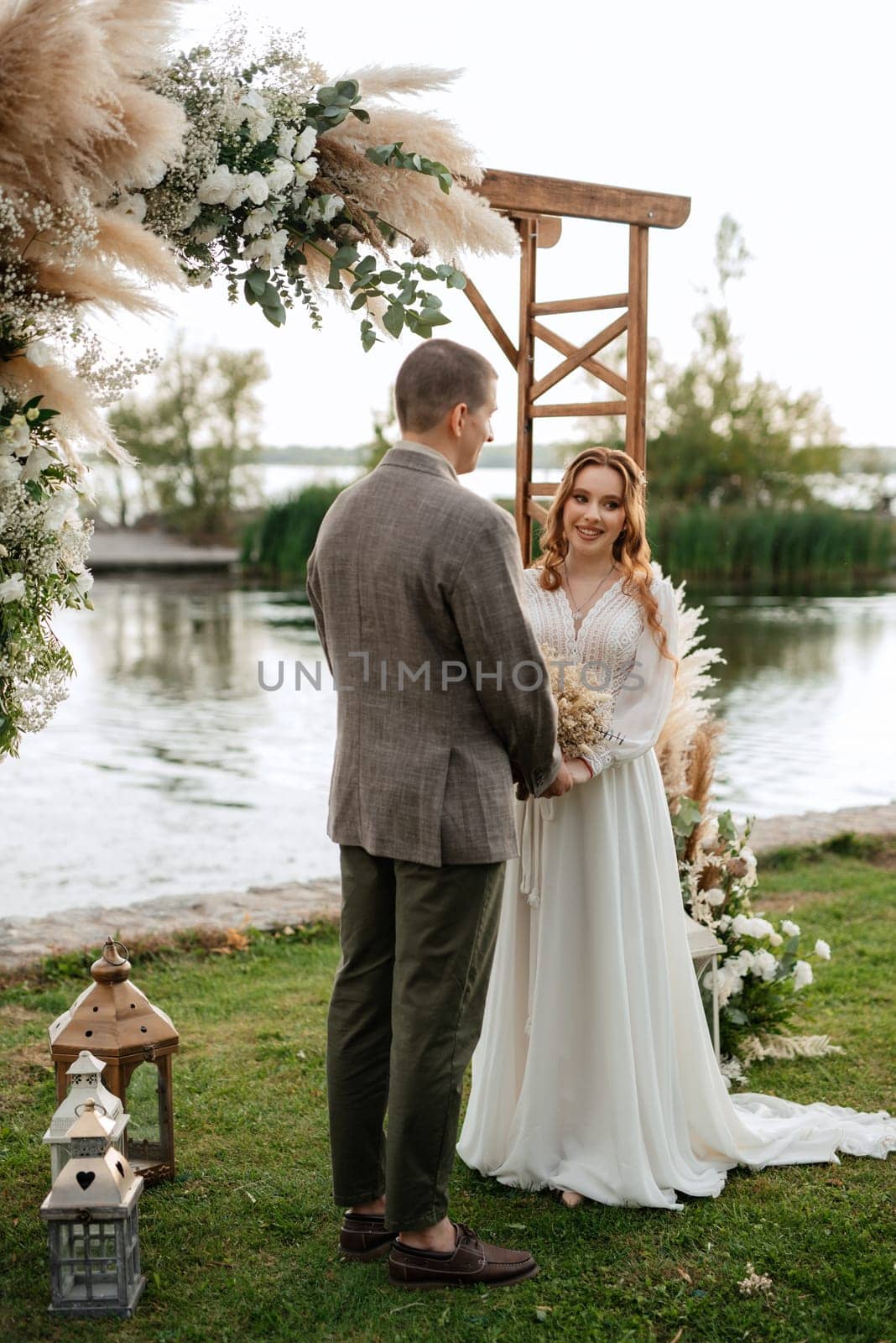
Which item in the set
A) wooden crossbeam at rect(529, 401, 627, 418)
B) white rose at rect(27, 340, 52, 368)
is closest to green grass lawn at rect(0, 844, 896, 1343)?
white rose at rect(27, 340, 52, 368)

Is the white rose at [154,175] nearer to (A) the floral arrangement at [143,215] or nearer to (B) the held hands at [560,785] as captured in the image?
(A) the floral arrangement at [143,215]

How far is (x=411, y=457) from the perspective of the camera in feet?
9.32

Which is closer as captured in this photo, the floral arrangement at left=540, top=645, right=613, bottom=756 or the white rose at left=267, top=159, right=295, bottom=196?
the white rose at left=267, top=159, right=295, bottom=196

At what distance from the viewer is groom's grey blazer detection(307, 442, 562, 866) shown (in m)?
2.74

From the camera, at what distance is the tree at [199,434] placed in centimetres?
3747

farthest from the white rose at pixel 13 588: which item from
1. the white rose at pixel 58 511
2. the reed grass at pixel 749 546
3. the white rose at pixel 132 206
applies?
the reed grass at pixel 749 546

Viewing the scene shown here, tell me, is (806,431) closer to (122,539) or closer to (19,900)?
(122,539)

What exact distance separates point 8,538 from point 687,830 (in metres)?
2.53

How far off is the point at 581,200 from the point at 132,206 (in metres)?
2.09

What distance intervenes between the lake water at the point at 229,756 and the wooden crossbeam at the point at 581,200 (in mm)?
4350

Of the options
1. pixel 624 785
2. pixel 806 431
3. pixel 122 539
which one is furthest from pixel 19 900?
pixel 806 431

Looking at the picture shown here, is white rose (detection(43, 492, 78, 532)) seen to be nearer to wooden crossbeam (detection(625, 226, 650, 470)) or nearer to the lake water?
wooden crossbeam (detection(625, 226, 650, 470))

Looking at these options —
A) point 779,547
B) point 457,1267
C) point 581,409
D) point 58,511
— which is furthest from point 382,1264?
point 779,547

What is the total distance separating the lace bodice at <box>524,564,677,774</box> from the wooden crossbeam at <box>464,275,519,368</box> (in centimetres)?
169
